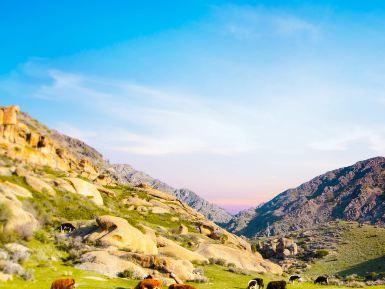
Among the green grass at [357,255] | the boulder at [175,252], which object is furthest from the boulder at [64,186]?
the green grass at [357,255]

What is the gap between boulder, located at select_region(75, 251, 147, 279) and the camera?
105ft

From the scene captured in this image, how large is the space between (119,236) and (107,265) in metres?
7.67

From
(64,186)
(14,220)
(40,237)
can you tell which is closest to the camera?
(14,220)

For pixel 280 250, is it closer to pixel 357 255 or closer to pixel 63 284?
pixel 357 255

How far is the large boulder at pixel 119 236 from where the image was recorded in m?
39.9

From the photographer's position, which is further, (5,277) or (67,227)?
(67,227)

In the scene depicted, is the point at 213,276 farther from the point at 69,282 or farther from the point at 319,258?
the point at 319,258

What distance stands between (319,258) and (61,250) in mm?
100328

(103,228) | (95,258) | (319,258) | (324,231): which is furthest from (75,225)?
(324,231)

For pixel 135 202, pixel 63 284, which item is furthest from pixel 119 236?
pixel 135 202

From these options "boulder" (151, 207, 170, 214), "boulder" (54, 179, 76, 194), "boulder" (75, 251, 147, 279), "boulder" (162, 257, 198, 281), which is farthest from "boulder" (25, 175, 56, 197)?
"boulder" (151, 207, 170, 214)

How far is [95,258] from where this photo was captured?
33750 mm

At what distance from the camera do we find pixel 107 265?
1294 inches

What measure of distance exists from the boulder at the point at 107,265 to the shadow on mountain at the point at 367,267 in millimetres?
81193
